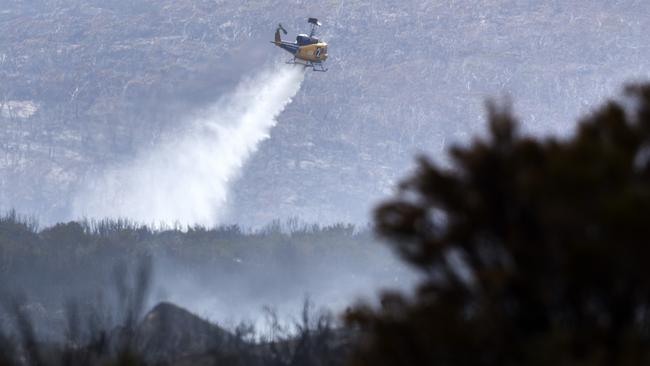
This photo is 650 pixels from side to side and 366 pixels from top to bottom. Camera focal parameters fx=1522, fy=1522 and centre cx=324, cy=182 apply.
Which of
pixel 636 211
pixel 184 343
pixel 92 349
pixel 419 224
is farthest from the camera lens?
pixel 184 343

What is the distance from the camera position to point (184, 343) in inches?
4619

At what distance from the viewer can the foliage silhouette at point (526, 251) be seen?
33.2 metres

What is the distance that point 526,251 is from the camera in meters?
35.1

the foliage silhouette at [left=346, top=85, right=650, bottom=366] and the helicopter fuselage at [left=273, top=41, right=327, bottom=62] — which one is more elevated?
the foliage silhouette at [left=346, top=85, right=650, bottom=366]

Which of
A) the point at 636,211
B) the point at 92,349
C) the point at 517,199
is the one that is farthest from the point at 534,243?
the point at 92,349

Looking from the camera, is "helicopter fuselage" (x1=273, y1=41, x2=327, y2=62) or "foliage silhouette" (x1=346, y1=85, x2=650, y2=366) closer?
"foliage silhouette" (x1=346, y1=85, x2=650, y2=366)

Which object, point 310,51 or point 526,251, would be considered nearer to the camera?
point 526,251

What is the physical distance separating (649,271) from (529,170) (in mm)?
3626

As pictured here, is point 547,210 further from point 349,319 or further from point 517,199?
point 349,319

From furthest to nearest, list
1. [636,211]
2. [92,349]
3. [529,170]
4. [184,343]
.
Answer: [184,343], [92,349], [529,170], [636,211]

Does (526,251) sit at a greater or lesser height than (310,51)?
greater

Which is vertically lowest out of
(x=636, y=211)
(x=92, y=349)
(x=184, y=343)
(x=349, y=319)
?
(x=184, y=343)

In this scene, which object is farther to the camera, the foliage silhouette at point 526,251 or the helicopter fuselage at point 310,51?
the helicopter fuselage at point 310,51

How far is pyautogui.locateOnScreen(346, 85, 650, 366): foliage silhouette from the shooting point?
109 ft
